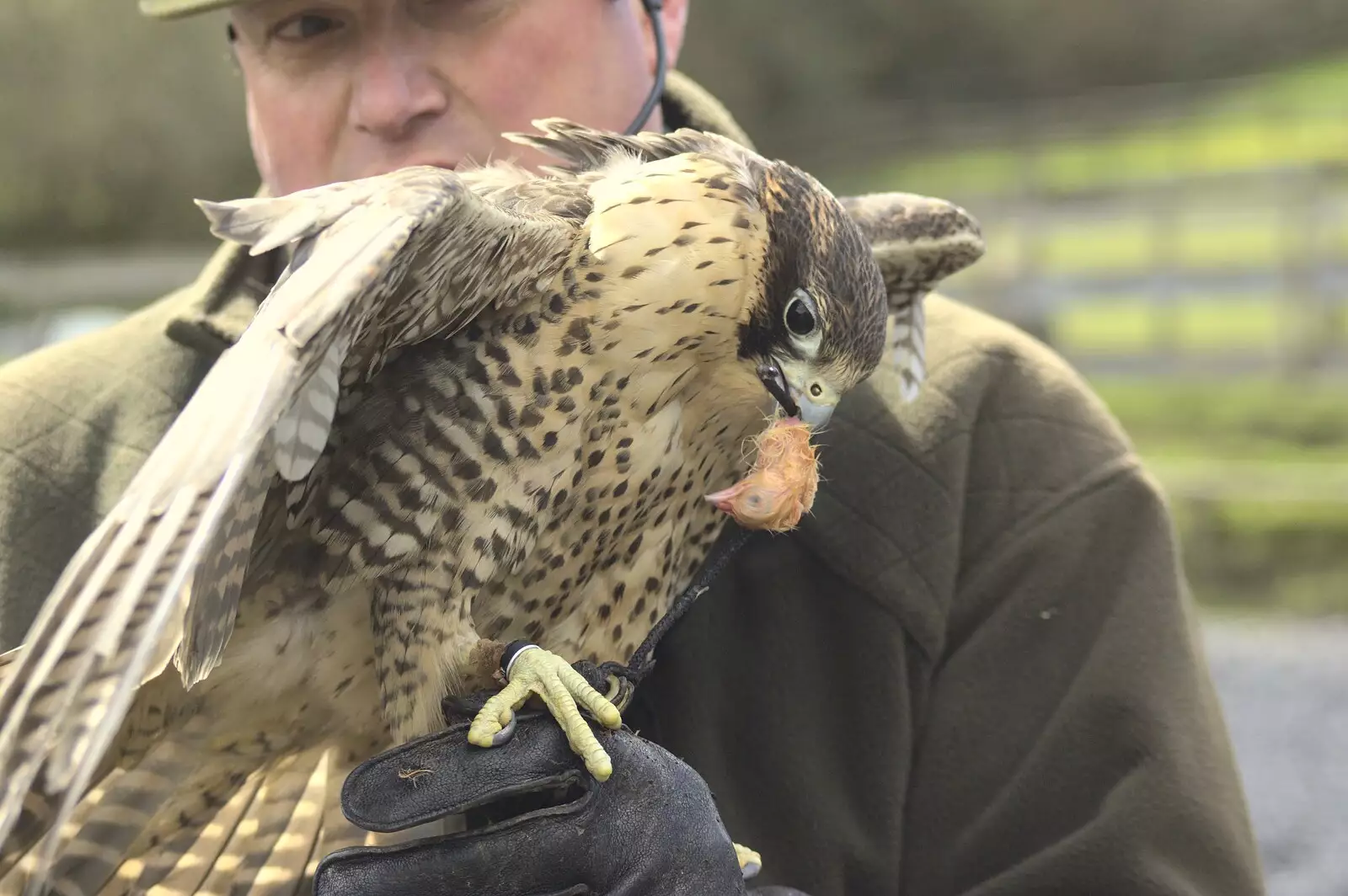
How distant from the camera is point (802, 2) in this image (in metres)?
19.1

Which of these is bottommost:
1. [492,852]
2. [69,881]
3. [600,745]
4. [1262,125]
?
[69,881]

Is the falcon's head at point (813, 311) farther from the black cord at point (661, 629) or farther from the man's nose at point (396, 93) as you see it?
the man's nose at point (396, 93)

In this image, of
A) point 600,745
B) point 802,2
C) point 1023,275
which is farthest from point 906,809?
point 802,2

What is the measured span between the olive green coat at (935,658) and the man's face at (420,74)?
0.35 m

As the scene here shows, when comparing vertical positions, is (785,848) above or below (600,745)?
below

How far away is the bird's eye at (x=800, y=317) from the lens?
4.78ft

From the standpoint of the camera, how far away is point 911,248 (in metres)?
1.78

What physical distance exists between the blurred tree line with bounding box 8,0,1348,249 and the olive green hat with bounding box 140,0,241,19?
23.6 feet

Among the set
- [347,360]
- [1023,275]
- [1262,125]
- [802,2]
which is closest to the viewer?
[347,360]

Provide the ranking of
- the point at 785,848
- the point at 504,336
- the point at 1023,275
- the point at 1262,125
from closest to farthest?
1. the point at 504,336
2. the point at 785,848
3. the point at 1023,275
4. the point at 1262,125

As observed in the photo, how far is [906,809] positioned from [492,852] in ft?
2.34

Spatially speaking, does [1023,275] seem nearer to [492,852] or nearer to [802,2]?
[802,2]

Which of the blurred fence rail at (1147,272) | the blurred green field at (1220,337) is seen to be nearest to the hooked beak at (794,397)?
the blurred green field at (1220,337)

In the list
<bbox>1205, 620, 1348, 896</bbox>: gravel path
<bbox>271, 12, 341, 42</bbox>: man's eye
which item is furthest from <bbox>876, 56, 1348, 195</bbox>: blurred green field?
<bbox>271, 12, 341, 42</bbox>: man's eye
